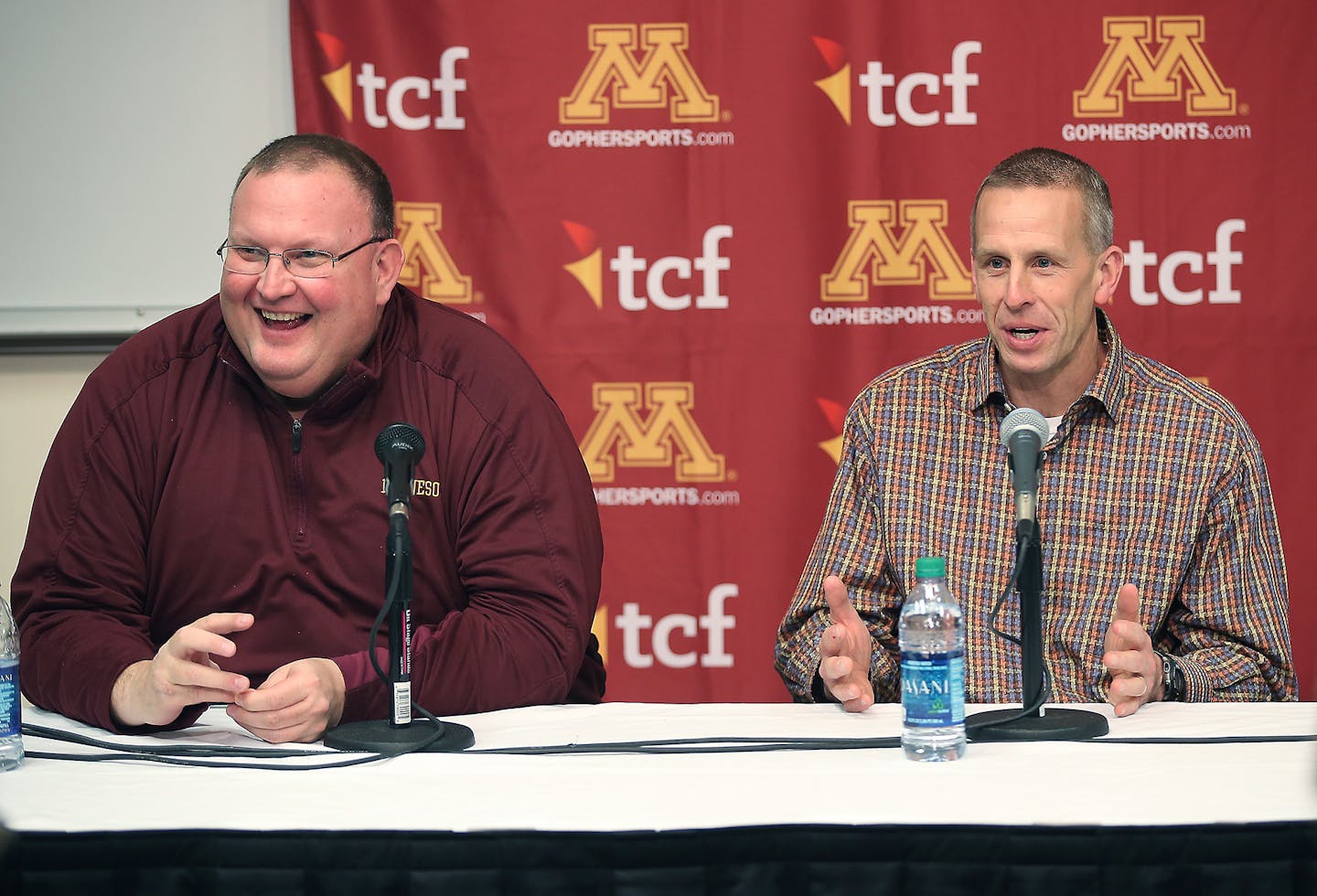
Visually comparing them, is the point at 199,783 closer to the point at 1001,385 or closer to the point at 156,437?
the point at 156,437

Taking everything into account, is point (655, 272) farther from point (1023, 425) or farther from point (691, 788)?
point (691, 788)

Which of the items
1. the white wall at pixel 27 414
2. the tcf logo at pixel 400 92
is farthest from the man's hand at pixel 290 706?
the white wall at pixel 27 414

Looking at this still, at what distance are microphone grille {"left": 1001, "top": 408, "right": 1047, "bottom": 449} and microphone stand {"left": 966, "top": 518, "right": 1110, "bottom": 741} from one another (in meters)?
0.11

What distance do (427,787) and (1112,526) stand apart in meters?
1.21

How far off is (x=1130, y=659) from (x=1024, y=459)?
14.7 inches

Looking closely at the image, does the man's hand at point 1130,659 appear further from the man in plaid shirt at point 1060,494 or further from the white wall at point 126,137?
the white wall at point 126,137

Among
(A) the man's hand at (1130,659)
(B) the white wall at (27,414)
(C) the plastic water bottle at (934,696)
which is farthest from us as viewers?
(B) the white wall at (27,414)

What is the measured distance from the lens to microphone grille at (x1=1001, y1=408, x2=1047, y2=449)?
1.57m

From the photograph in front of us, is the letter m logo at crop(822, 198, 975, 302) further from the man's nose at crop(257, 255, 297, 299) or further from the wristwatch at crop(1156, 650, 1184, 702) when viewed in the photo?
the man's nose at crop(257, 255, 297, 299)

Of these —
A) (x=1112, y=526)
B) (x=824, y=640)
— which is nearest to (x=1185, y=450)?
(x=1112, y=526)

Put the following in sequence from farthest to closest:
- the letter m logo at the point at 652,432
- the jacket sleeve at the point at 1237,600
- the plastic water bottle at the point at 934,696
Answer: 1. the letter m logo at the point at 652,432
2. the jacket sleeve at the point at 1237,600
3. the plastic water bottle at the point at 934,696

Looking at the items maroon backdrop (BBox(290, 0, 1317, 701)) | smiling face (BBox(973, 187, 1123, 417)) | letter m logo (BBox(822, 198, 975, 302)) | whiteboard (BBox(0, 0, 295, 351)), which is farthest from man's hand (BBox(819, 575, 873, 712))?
whiteboard (BBox(0, 0, 295, 351))

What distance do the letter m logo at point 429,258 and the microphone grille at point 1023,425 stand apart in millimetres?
1871

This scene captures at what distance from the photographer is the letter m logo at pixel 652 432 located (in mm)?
3213
